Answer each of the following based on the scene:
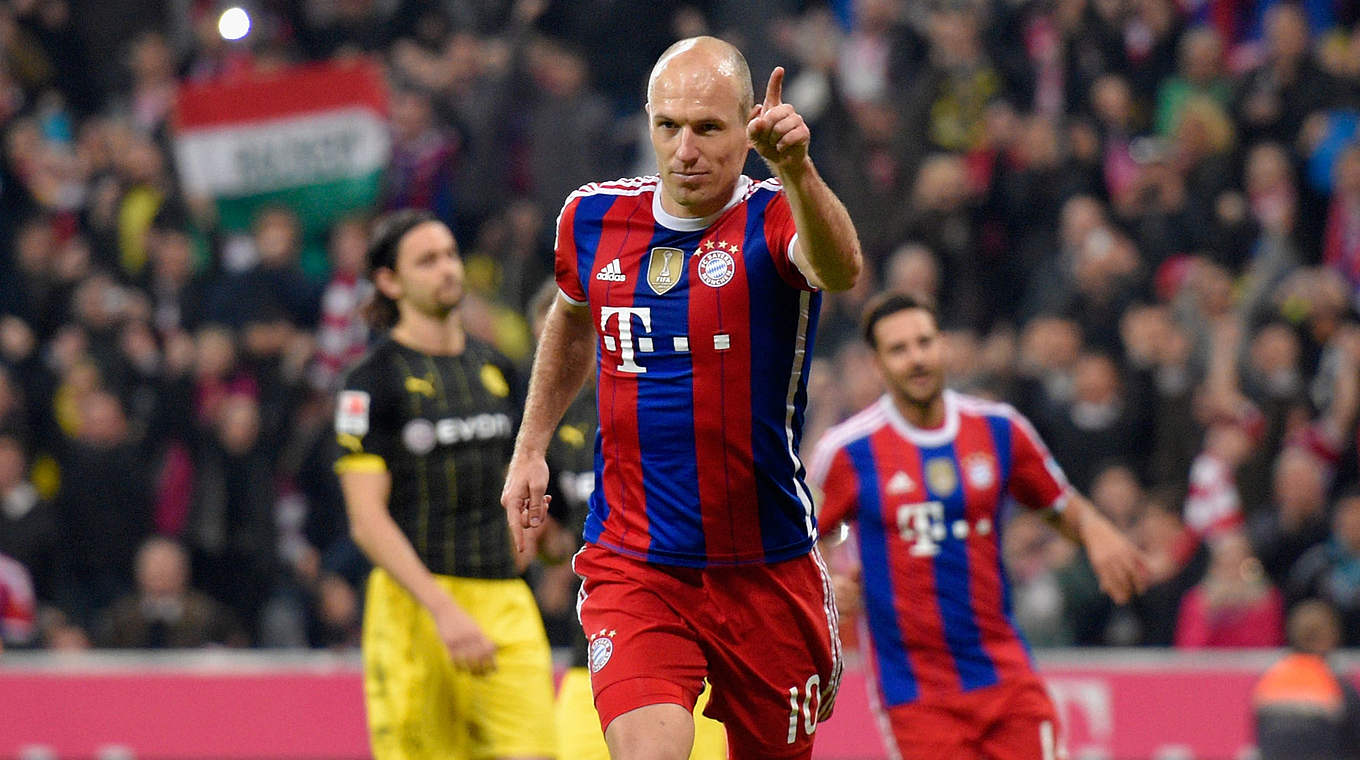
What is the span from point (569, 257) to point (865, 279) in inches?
323

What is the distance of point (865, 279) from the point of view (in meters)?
13.6

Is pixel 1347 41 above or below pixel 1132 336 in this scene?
above

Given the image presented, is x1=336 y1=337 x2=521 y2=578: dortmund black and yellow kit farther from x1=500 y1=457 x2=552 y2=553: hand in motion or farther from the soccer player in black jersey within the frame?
x1=500 y1=457 x2=552 y2=553: hand in motion

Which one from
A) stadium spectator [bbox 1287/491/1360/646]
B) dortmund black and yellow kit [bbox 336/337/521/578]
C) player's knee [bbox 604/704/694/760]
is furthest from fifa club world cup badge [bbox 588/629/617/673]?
stadium spectator [bbox 1287/491/1360/646]

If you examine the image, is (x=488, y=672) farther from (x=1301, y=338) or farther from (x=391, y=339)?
(x=1301, y=338)

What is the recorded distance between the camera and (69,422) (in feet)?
49.0

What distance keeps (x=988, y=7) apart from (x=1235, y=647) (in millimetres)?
5484

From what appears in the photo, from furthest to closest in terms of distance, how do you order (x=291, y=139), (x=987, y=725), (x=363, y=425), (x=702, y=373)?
1. (x=291, y=139)
2. (x=363, y=425)
3. (x=987, y=725)
4. (x=702, y=373)

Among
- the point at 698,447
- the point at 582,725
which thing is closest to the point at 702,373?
the point at 698,447

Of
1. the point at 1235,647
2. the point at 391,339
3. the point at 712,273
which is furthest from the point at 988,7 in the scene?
the point at 712,273

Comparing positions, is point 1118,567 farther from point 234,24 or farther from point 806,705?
point 234,24

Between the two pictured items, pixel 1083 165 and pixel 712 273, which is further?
pixel 1083 165

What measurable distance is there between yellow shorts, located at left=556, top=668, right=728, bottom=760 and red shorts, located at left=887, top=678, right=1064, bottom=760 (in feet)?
2.86

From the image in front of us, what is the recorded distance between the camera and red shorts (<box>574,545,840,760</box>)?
5211mm
